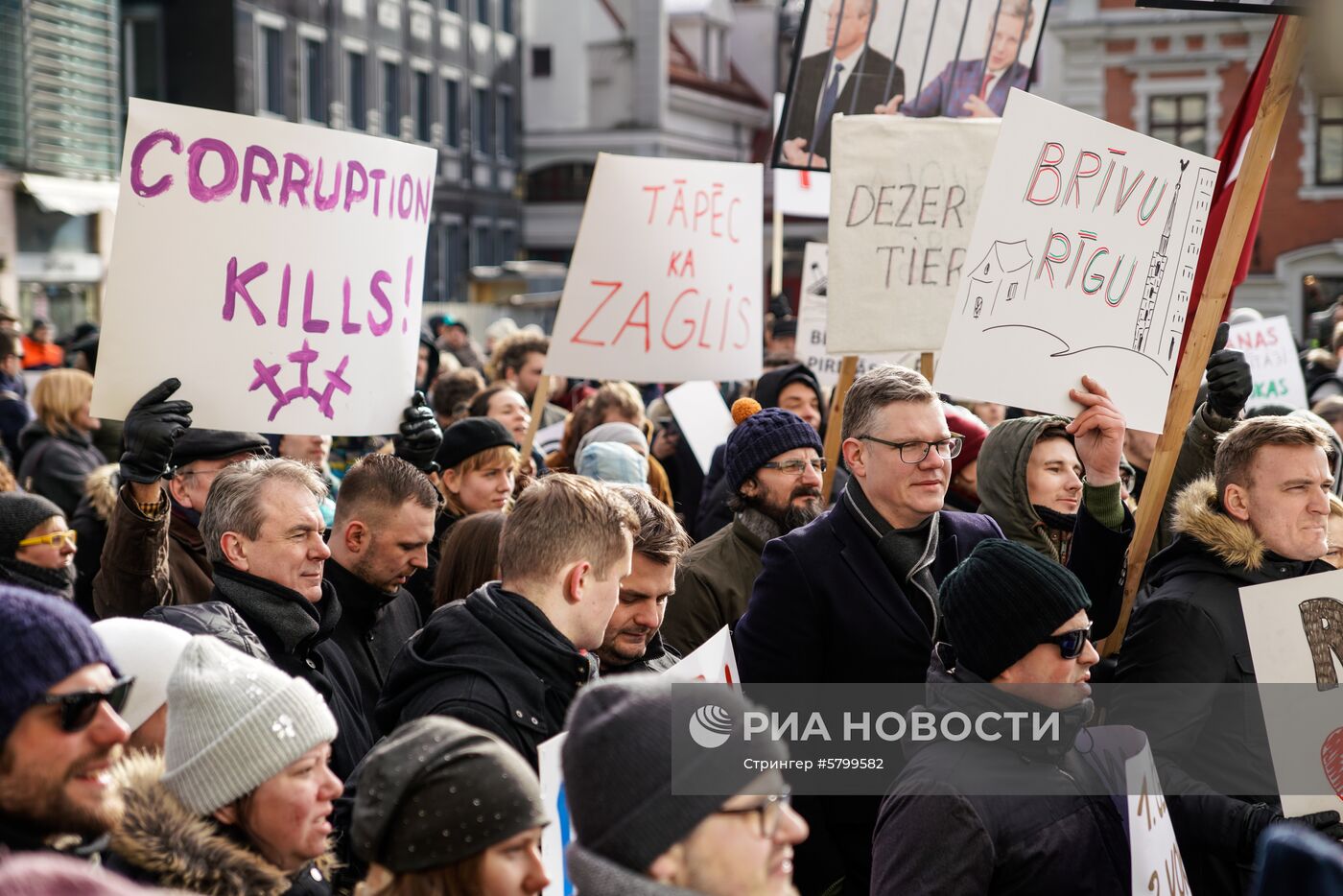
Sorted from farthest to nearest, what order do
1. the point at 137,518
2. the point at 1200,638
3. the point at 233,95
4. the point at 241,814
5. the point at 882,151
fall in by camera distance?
the point at 233,95
the point at 882,151
the point at 137,518
the point at 1200,638
the point at 241,814

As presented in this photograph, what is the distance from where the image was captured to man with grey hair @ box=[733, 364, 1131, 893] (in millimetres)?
3902

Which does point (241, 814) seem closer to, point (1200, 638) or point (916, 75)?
point (1200, 638)

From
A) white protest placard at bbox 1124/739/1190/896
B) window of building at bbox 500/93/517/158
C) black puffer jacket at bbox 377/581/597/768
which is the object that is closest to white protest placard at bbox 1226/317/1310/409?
white protest placard at bbox 1124/739/1190/896

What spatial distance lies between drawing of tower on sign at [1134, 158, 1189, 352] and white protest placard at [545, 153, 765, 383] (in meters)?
2.65

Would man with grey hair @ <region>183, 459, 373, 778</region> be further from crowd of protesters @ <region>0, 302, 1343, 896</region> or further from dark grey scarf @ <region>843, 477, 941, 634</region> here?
dark grey scarf @ <region>843, 477, 941, 634</region>

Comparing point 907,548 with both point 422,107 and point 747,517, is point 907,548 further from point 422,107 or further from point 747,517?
point 422,107

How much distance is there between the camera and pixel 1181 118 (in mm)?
35781

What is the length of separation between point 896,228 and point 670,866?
4.10 m

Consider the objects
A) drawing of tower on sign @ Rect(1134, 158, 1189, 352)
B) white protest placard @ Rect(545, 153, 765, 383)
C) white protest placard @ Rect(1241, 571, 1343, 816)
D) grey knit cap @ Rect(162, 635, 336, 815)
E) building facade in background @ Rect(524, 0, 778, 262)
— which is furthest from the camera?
building facade in background @ Rect(524, 0, 778, 262)

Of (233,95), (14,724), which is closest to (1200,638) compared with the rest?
(14,724)

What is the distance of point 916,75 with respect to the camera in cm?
720

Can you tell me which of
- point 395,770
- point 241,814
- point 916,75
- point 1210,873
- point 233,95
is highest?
point 233,95

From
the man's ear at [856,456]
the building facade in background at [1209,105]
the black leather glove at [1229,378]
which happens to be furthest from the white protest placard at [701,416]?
the building facade in background at [1209,105]

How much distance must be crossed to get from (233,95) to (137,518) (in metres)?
28.2
